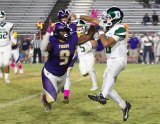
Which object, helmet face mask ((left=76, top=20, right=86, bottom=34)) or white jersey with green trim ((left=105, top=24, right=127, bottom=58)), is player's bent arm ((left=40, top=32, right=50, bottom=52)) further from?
helmet face mask ((left=76, top=20, right=86, bottom=34))

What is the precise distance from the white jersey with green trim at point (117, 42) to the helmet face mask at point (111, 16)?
0.09 meters

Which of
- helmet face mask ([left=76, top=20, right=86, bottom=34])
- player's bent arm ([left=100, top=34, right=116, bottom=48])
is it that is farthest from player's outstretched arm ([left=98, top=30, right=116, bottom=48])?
helmet face mask ([left=76, top=20, right=86, bottom=34])

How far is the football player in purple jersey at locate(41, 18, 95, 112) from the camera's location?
6.23 metres

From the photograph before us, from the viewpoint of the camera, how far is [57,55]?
635cm

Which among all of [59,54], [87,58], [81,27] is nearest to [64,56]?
[59,54]

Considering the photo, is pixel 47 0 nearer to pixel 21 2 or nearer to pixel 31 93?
pixel 21 2

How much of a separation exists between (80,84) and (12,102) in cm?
377

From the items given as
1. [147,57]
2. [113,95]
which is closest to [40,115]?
[113,95]

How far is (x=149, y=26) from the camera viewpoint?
2581cm

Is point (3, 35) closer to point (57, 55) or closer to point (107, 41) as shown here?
point (57, 55)

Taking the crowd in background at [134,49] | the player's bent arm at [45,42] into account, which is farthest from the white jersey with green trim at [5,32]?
the crowd in background at [134,49]

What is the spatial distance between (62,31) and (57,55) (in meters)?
0.36

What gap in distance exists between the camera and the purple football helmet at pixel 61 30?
6.16 metres

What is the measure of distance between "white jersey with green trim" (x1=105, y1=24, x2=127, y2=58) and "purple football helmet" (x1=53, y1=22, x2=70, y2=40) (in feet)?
2.00
